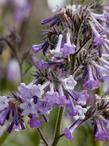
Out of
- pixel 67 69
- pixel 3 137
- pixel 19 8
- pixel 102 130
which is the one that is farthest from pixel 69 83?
pixel 19 8

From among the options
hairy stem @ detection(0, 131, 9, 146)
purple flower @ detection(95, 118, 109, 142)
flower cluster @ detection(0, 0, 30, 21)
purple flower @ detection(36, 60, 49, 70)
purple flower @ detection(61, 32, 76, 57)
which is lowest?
flower cluster @ detection(0, 0, 30, 21)

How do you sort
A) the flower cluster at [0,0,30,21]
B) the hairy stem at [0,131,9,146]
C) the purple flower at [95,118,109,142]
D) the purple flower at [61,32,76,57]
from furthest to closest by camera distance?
the flower cluster at [0,0,30,21]
the hairy stem at [0,131,9,146]
the purple flower at [95,118,109,142]
the purple flower at [61,32,76,57]

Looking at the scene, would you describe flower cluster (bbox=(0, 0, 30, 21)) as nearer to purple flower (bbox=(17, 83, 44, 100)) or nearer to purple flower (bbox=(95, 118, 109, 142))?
purple flower (bbox=(95, 118, 109, 142))

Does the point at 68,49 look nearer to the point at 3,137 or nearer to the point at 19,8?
the point at 3,137

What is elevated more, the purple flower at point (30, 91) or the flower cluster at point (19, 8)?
the purple flower at point (30, 91)

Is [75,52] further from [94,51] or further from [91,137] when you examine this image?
[91,137]

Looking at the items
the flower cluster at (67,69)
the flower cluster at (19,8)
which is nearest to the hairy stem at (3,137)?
the flower cluster at (67,69)

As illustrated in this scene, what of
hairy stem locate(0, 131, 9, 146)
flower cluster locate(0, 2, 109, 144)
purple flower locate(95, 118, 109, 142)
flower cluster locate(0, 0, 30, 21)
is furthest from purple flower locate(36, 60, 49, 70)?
flower cluster locate(0, 0, 30, 21)

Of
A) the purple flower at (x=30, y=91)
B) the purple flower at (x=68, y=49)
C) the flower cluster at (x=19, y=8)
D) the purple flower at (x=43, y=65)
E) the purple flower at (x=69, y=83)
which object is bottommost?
the flower cluster at (x=19, y=8)

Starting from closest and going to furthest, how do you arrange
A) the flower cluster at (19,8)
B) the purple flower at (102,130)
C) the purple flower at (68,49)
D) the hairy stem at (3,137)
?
the purple flower at (68,49) → the purple flower at (102,130) → the hairy stem at (3,137) → the flower cluster at (19,8)

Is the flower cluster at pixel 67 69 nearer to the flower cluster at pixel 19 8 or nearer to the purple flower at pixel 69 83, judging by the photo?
→ the purple flower at pixel 69 83
